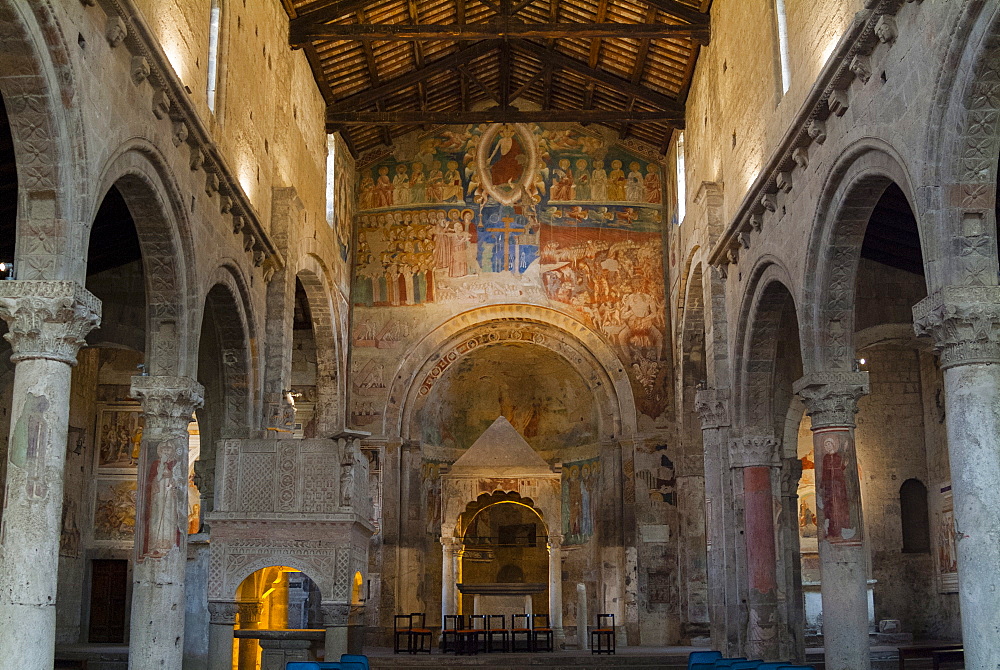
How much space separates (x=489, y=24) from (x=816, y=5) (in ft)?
25.3

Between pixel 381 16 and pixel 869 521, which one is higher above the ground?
pixel 381 16

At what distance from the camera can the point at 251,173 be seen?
16484 millimetres

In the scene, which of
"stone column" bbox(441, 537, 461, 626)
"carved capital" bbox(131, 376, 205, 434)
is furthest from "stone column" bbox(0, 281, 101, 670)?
"stone column" bbox(441, 537, 461, 626)

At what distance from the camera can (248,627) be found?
14.5 metres

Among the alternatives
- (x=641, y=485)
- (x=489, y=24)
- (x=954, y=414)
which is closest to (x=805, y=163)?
(x=954, y=414)

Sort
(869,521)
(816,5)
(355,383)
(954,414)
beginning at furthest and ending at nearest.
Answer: (355,383)
(869,521)
(816,5)
(954,414)

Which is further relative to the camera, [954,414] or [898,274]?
[898,274]

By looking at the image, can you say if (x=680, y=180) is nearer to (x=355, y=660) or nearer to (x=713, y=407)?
(x=713, y=407)

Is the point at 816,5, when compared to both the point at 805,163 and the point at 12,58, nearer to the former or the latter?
the point at 805,163

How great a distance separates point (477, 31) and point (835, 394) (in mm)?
9818

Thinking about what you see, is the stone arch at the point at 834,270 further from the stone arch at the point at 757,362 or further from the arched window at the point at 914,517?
the arched window at the point at 914,517

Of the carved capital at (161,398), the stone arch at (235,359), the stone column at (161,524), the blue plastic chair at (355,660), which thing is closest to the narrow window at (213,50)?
the stone arch at (235,359)

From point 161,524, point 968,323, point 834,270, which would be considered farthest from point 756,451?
point 161,524

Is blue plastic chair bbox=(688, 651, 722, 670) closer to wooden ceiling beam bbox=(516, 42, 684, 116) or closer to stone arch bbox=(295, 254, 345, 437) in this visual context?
stone arch bbox=(295, 254, 345, 437)
